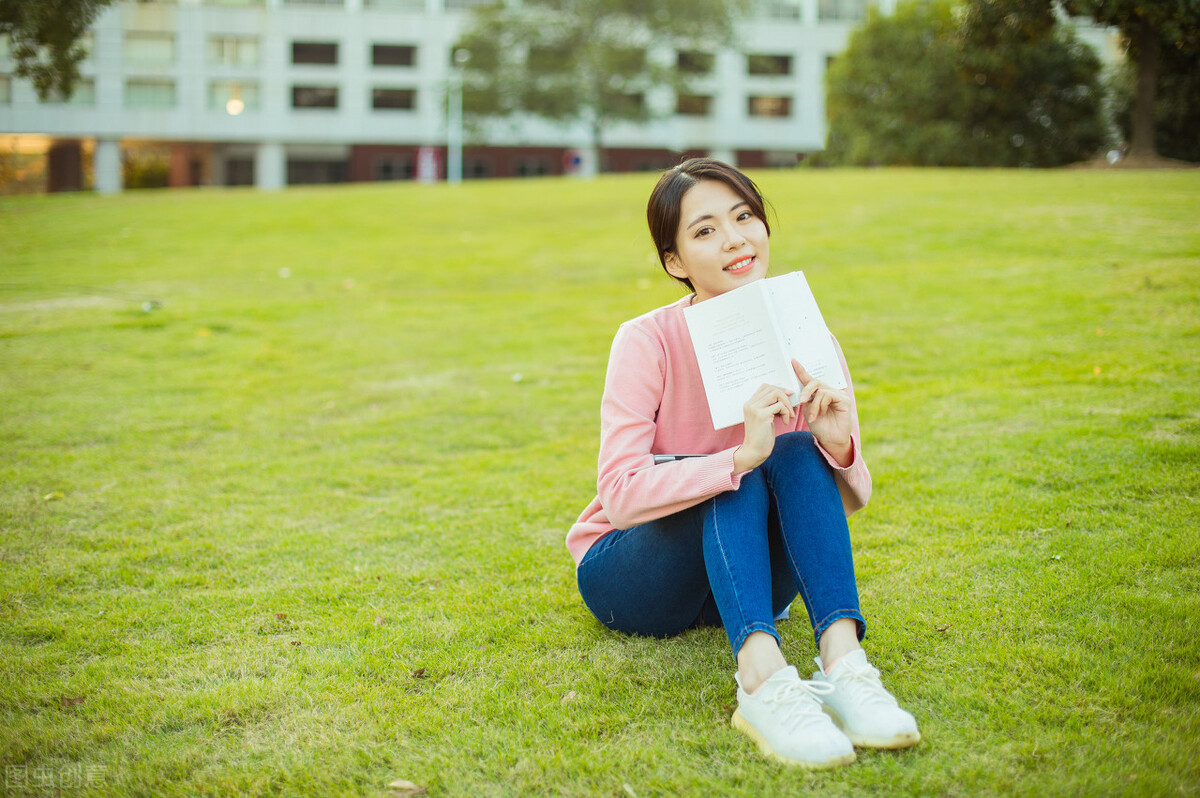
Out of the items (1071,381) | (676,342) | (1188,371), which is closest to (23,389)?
(676,342)

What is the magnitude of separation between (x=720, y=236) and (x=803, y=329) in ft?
1.36

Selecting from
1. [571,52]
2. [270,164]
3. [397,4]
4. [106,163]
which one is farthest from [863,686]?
[106,163]

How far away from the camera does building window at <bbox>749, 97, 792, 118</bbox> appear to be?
4612 centimetres

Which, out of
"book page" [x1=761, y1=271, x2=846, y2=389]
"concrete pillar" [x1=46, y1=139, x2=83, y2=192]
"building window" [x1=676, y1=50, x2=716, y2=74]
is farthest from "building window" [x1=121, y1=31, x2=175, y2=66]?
"book page" [x1=761, y1=271, x2=846, y2=389]

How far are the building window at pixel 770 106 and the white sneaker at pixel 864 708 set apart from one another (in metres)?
46.8

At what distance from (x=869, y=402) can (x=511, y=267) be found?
22.4ft

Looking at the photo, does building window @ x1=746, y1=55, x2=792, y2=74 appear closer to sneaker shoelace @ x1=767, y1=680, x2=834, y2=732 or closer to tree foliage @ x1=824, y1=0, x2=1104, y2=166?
tree foliage @ x1=824, y1=0, x2=1104, y2=166

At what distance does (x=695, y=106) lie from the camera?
4559cm

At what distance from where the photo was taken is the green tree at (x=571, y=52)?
31.5 meters

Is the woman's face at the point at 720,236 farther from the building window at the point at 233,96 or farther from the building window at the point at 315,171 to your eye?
the building window at the point at 315,171

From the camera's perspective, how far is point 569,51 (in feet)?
106

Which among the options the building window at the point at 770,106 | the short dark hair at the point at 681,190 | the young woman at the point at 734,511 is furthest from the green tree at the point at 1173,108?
the building window at the point at 770,106

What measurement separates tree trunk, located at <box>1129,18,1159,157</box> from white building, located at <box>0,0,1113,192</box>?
23315mm

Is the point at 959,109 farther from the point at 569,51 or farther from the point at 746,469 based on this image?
the point at 746,469
